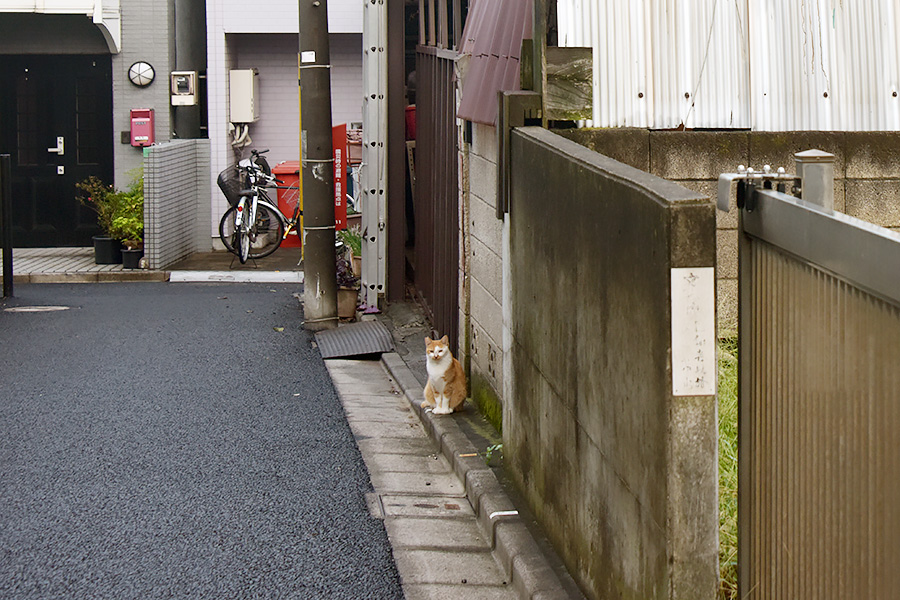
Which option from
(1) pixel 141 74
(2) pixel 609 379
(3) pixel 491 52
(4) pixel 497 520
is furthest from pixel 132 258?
(2) pixel 609 379

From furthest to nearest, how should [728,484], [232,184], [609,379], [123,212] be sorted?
1. [232,184]
2. [123,212]
3. [728,484]
4. [609,379]

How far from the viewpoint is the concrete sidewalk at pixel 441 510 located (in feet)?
16.4

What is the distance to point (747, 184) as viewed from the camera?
3432 mm

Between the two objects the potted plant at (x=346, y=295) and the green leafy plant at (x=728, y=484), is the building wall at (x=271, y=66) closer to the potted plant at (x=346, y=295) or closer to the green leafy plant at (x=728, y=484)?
the potted plant at (x=346, y=295)

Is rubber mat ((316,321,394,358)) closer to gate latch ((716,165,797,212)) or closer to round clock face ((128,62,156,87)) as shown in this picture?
gate latch ((716,165,797,212))

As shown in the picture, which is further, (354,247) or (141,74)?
(141,74)

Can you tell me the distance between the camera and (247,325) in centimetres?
1205

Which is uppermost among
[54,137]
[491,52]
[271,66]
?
[271,66]

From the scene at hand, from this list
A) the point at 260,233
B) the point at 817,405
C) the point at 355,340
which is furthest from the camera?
the point at 260,233

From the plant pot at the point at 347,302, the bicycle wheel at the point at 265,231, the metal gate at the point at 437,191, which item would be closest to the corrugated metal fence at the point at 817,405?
the metal gate at the point at 437,191

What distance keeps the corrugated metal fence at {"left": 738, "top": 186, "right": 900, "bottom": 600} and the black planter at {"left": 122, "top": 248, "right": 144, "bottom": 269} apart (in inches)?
543

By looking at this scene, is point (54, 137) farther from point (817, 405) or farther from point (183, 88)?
point (817, 405)

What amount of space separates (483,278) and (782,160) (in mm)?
2226

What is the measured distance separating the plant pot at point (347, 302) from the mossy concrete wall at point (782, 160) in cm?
677
